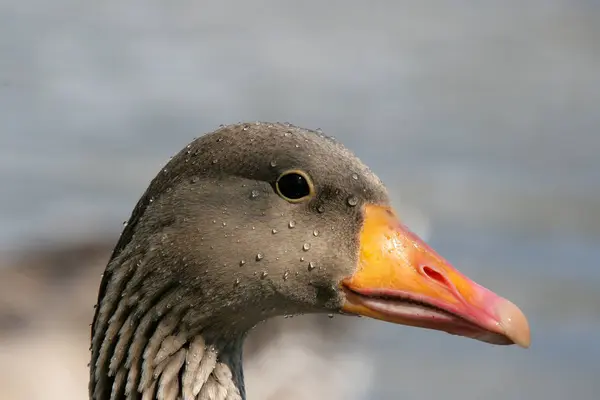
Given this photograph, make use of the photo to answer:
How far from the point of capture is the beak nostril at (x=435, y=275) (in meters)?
5.10

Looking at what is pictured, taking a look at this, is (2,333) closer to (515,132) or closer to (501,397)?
(501,397)

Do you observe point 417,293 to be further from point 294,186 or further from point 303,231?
point 294,186

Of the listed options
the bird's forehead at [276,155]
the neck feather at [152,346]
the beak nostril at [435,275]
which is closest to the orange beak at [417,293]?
the beak nostril at [435,275]

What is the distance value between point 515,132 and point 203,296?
12.1 m

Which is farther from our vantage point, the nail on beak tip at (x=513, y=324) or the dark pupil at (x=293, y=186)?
the dark pupil at (x=293, y=186)

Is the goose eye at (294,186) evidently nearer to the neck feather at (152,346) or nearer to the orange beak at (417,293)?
the orange beak at (417,293)

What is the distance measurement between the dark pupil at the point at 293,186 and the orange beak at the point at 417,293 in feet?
0.96

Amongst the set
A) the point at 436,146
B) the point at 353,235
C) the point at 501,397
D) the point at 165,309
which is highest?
the point at 436,146

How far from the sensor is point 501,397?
10.6 m

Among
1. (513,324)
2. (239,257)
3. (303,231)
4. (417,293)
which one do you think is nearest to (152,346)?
(239,257)

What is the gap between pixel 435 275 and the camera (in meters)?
5.13

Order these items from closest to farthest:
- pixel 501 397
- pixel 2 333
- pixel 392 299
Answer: pixel 392 299 < pixel 501 397 < pixel 2 333

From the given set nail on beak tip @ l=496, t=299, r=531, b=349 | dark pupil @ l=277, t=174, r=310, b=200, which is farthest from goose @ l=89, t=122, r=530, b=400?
nail on beak tip @ l=496, t=299, r=531, b=349

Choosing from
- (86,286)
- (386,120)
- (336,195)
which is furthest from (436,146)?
(336,195)
